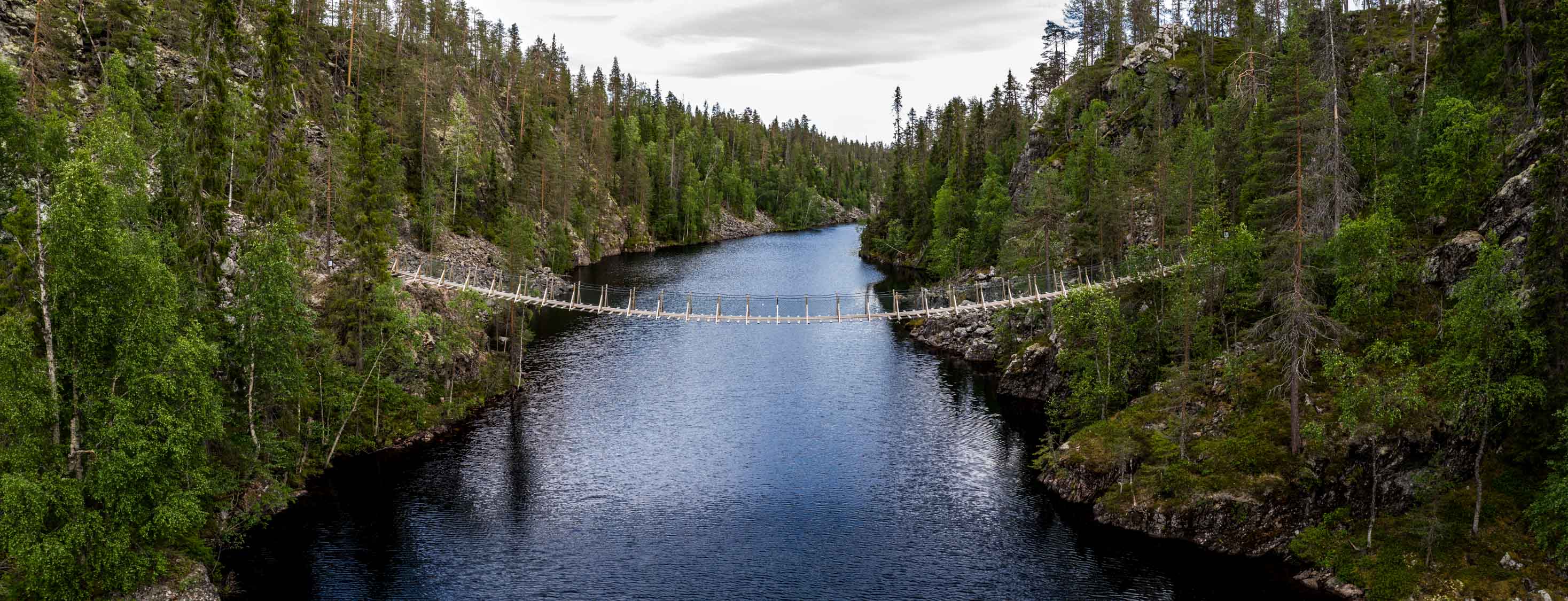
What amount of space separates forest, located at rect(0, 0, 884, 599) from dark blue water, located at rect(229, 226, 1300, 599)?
321 centimetres

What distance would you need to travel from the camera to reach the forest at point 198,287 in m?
21.4

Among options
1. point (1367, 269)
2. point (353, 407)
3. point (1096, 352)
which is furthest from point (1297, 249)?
point (353, 407)

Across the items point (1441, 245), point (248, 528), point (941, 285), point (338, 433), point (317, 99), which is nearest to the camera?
point (248, 528)

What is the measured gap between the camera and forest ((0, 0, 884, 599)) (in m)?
21.4

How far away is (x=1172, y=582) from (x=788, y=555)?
41.9ft

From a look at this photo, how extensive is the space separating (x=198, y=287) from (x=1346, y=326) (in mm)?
39925

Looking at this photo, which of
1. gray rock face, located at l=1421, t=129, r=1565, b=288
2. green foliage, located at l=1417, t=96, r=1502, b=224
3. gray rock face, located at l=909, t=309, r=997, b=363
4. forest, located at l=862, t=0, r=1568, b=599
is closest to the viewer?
forest, located at l=862, t=0, r=1568, b=599

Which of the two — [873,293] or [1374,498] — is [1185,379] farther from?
[873,293]

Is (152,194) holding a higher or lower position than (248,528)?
higher

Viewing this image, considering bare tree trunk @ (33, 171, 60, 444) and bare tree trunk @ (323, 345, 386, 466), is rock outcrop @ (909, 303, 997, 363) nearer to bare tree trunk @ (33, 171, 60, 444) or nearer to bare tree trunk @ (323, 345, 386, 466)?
bare tree trunk @ (323, 345, 386, 466)

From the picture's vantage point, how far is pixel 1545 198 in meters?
25.5

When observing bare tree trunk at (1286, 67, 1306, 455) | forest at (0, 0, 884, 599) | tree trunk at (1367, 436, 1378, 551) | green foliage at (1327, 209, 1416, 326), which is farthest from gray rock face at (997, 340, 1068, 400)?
forest at (0, 0, 884, 599)

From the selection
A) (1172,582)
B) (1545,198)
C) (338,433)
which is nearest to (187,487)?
(338,433)

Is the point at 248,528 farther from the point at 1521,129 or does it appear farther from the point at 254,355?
the point at 1521,129
